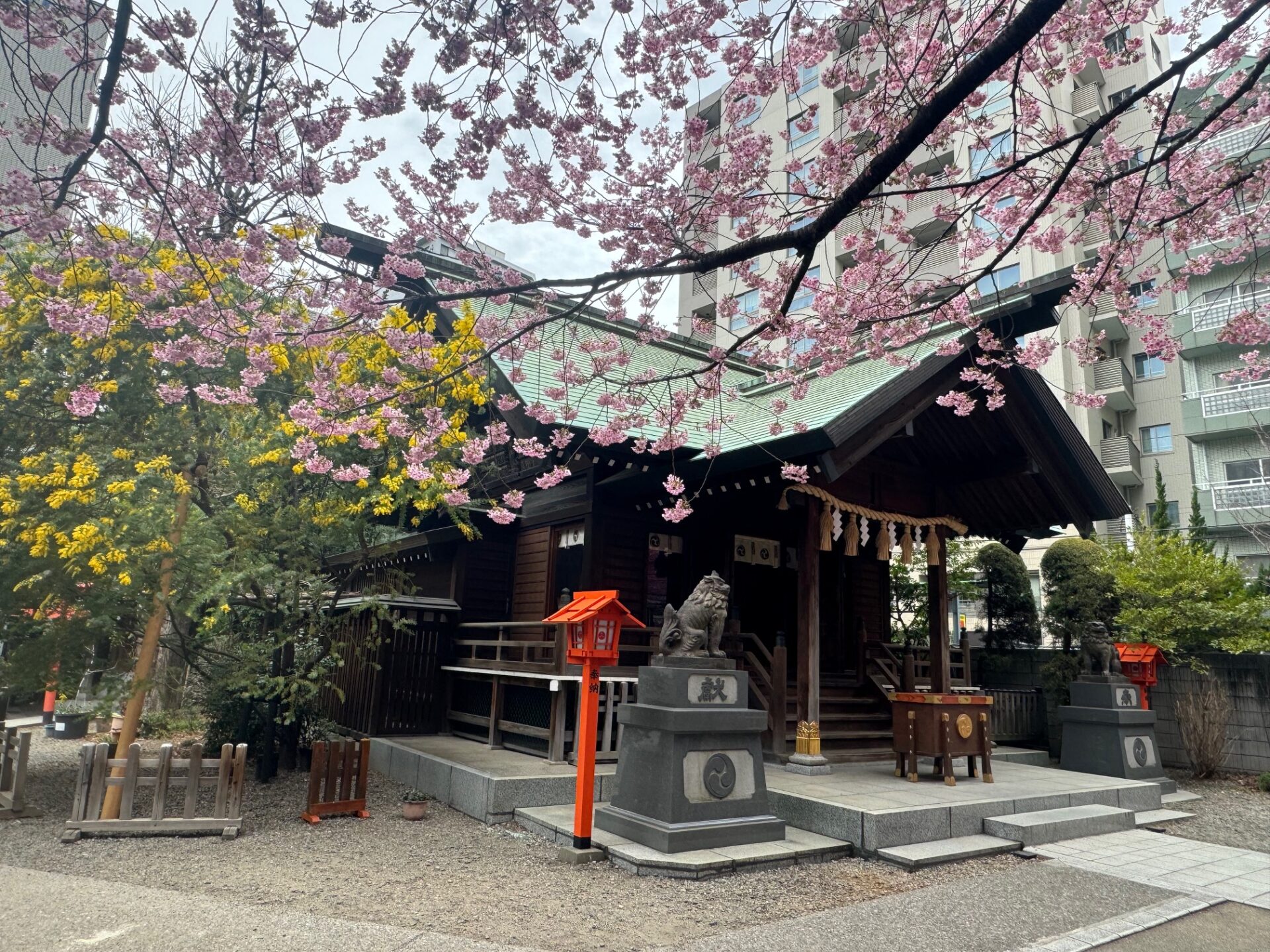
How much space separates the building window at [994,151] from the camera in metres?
5.54

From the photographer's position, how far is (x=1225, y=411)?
942 inches

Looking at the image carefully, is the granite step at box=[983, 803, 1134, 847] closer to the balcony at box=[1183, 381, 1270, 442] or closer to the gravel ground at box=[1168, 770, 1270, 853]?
the gravel ground at box=[1168, 770, 1270, 853]

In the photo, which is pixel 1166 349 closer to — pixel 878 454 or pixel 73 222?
pixel 878 454

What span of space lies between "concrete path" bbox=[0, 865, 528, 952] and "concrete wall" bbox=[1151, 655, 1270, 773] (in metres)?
11.9

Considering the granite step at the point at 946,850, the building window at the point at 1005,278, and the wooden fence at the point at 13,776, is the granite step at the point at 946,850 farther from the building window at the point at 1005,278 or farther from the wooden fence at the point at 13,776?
the building window at the point at 1005,278

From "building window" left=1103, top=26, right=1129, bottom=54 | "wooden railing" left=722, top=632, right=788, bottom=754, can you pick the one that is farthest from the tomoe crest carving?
"building window" left=1103, top=26, right=1129, bottom=54

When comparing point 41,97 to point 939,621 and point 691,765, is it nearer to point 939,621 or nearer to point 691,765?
point 691,765

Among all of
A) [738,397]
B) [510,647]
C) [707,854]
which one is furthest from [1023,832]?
[738,397]

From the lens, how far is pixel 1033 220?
504 centimetres

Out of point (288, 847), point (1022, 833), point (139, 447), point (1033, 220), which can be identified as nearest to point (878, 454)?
point (1022, 833)

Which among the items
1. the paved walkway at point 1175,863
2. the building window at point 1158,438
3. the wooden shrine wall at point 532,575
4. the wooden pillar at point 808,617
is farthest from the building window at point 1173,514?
the wooden shrine wall at point 532,575

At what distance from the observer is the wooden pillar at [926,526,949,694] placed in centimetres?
1077

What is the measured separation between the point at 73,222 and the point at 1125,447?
93.0 feet

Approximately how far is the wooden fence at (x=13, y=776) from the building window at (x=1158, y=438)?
30.1 meters
